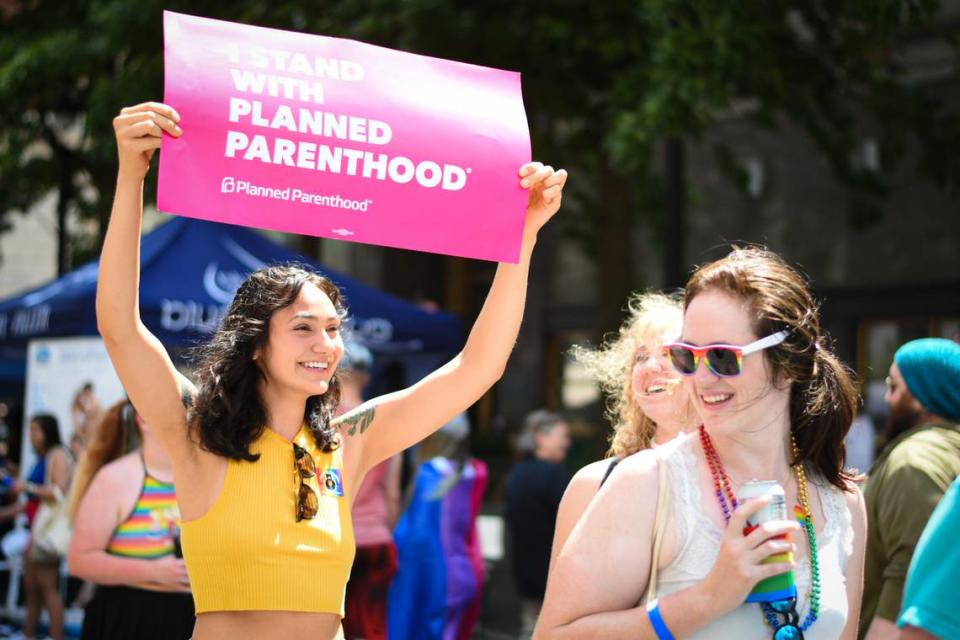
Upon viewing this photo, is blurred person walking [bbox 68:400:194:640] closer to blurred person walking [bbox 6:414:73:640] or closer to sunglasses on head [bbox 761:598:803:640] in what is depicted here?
sunglasses on head [bbox 761:598:803:640]

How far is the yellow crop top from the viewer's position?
2.79m

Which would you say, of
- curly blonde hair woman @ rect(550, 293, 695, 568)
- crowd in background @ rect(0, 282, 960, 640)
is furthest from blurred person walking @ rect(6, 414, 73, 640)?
curly blonde hair woman @ rect(550, 293, 695, 568)

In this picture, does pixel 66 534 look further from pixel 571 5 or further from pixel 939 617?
pixel 939 617

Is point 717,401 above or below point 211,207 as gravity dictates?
below

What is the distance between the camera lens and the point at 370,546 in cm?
688

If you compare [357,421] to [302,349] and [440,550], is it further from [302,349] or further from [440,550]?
[440,550]

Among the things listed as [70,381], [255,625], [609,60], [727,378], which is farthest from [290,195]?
[609,60]

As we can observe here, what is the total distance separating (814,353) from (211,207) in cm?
142

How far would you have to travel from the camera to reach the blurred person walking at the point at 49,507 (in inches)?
334

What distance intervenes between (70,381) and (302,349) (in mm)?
5680

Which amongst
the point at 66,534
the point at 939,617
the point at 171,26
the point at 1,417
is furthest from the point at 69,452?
the point at 939,617

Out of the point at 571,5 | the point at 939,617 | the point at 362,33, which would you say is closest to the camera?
the point at 939,617

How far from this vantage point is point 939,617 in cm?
189

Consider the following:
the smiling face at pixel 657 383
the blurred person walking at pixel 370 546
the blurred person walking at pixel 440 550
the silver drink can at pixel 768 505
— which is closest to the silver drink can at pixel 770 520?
the silver drink can at pixel 768 505
